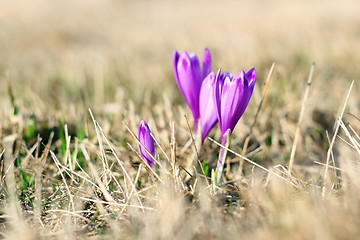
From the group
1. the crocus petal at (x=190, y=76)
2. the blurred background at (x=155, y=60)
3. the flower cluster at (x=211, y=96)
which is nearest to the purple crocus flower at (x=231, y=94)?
the flower cluster at (x=211, y=96)

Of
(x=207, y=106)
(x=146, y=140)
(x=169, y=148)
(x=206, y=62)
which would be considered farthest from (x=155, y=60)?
(x=146, y=140)

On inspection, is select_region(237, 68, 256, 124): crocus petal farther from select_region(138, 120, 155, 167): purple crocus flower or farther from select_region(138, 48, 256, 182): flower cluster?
select_region(138, 120, 155, 167): purple crocus flower

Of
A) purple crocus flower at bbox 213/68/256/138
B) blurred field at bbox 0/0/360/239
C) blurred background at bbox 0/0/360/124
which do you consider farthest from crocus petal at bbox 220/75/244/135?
blurred background at bbox 0/0/360/124

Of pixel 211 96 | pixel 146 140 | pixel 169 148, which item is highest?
pixel 211 96

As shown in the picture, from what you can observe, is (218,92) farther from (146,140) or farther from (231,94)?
(146,140)

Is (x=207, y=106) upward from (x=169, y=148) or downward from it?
upward

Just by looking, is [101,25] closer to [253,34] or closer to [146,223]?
[253,34]

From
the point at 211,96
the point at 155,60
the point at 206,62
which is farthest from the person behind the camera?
the point at 155,60
